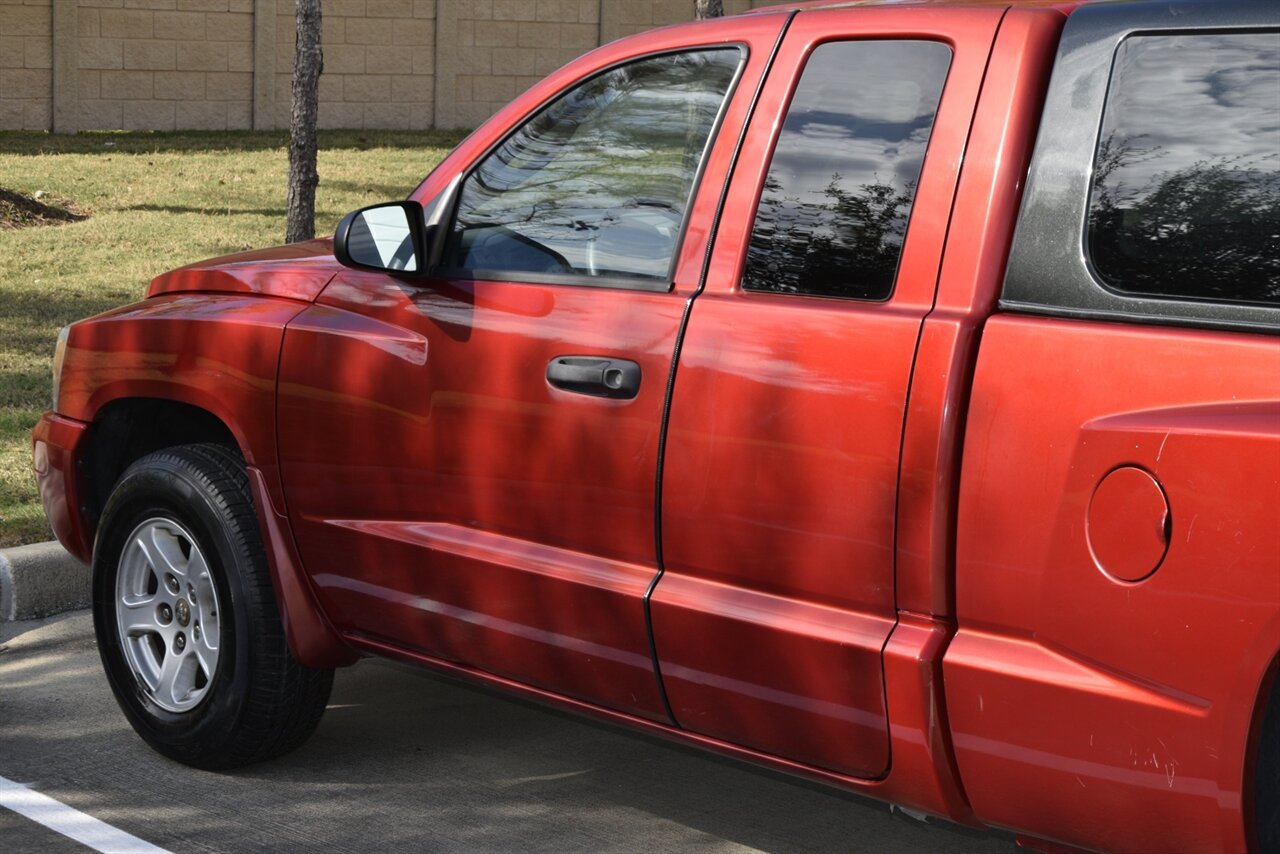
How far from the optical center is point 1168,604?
9.36ft

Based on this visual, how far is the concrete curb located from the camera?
5.98m

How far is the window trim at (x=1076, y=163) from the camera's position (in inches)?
119

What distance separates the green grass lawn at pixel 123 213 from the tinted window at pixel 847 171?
3.77 meters

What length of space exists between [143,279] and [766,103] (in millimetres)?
8755

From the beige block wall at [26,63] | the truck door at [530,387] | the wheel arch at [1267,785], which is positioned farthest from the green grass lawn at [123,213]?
the wheel arch at [1267,785]

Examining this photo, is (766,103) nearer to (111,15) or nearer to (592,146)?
(592,146)

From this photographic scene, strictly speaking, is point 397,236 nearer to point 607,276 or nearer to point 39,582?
point 607,276

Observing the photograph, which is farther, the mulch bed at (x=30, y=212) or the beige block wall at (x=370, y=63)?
the beige block wall at (x=370, y=63)

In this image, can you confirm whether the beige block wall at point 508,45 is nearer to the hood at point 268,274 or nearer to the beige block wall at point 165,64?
the beige block wall at point 165,64

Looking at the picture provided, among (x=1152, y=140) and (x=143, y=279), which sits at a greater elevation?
(x=1152, y=140)

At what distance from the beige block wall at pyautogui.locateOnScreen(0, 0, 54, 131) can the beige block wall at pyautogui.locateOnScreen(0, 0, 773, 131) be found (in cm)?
2

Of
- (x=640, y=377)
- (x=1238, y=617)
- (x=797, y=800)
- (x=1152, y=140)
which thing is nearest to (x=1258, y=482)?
(x=1238, y=617)

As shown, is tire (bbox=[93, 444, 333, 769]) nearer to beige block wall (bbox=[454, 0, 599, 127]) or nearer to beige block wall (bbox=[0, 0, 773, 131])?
beige block wall (bbox=[0, 0, 773, 131])

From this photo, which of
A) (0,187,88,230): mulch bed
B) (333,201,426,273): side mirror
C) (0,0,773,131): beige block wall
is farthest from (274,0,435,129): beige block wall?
(333,201,426,273): side mirror
